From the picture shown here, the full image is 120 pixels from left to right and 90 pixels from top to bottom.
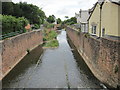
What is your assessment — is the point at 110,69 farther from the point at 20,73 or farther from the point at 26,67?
the point at 26,67

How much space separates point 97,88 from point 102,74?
1258mm

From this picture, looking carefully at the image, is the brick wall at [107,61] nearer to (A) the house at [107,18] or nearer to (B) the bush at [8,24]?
(A) the house at [107,18]

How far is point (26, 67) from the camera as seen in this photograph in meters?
18.7

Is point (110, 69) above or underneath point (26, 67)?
above

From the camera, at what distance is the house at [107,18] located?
15.5 metres

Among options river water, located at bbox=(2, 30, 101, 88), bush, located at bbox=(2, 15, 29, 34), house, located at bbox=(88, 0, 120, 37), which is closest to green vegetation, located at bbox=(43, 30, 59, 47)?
bush, located at bbox=(2, 15, 29, 34)

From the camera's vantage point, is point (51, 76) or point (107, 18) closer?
point (51, 76)

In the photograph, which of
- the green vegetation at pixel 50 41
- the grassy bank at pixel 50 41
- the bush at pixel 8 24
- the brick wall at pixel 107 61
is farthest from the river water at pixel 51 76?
the green vegetation at pixel 50 41

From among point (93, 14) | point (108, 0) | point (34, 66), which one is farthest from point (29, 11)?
point (108, 0)

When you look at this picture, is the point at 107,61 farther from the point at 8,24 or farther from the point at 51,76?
the point at 8,24

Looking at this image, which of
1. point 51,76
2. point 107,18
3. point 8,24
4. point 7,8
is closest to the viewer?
point 51,76

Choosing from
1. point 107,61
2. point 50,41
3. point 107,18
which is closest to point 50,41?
point 50,41

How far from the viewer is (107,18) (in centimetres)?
1736

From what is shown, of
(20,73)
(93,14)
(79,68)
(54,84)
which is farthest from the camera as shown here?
(93,14)
